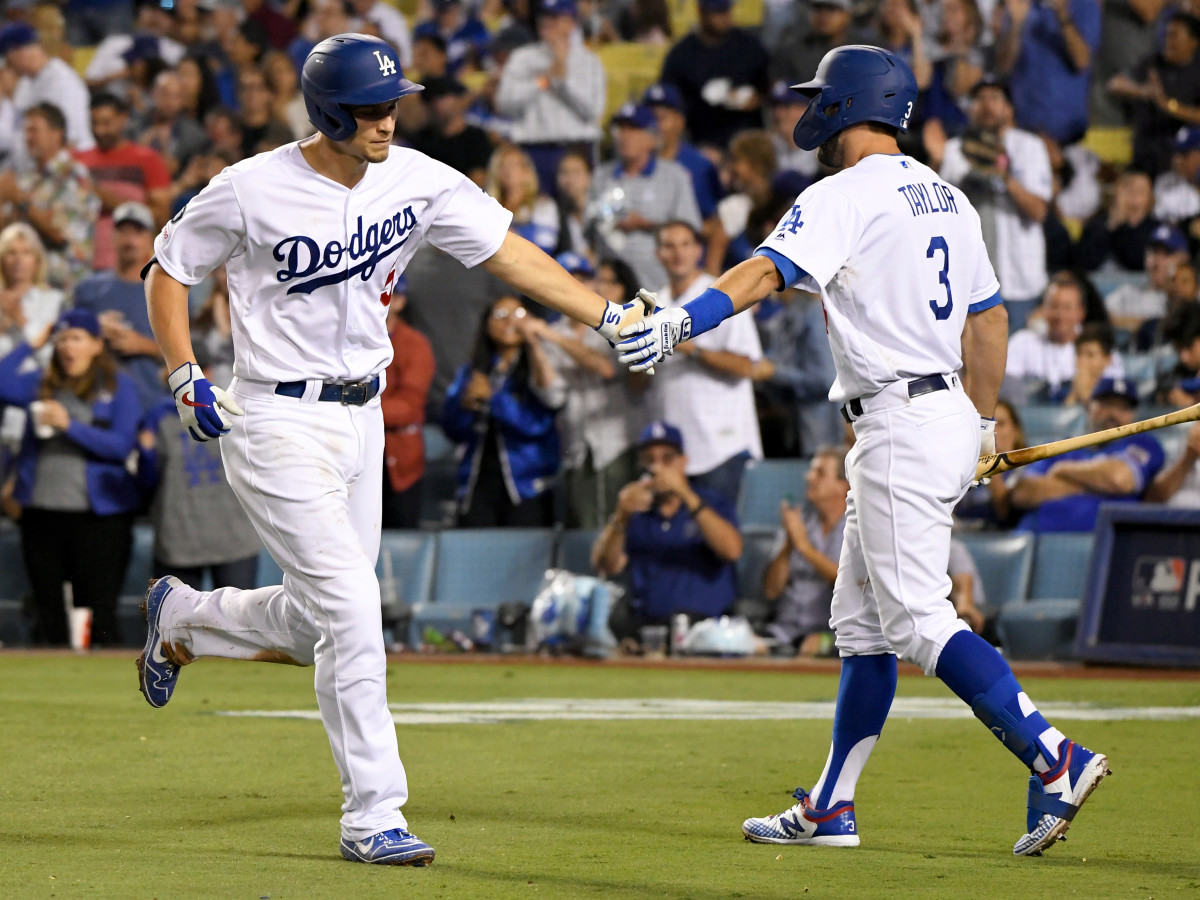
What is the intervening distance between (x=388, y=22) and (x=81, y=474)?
17.5ft

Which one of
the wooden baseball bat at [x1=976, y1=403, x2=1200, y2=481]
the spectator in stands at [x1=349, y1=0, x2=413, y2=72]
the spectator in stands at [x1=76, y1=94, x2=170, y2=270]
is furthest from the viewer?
the spectator in stands at [x1=349, y1=0, x2=413, y2=72]

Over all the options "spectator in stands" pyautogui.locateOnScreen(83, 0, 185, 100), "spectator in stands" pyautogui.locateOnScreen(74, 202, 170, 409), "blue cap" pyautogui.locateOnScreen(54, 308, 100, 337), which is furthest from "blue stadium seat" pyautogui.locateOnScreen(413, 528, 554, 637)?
"spectator in stands" pyautogui.locateOnScreen(83, 0, 185, 100)

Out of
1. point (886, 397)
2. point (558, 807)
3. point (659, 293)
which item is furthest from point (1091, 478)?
point (886, 397)

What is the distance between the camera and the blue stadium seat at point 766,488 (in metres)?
11.6

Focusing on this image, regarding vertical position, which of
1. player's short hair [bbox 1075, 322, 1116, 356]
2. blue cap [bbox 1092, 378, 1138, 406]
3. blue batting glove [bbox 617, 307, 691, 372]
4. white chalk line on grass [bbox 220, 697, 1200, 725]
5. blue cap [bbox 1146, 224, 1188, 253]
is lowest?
white chalk line on grass [bbox 220, 697, 1200, 725]

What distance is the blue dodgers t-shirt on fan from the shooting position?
444 inches

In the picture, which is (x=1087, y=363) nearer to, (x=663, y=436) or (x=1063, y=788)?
(x=663, y=436)

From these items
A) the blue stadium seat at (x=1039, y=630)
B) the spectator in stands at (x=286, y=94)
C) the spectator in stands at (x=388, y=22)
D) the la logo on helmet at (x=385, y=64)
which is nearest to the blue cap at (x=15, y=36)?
the spectator in stands at (x=286, y=94)

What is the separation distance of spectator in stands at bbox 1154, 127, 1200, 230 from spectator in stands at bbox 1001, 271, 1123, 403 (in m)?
1.12

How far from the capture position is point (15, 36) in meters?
15.5

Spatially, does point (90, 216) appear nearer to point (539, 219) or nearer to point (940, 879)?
point (539, 219)

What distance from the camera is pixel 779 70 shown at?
13.6m

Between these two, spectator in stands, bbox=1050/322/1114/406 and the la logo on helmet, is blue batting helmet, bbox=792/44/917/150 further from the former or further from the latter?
spectator in stands, bbox=1050/322/1114/406

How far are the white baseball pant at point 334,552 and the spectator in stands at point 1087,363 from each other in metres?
7.22
